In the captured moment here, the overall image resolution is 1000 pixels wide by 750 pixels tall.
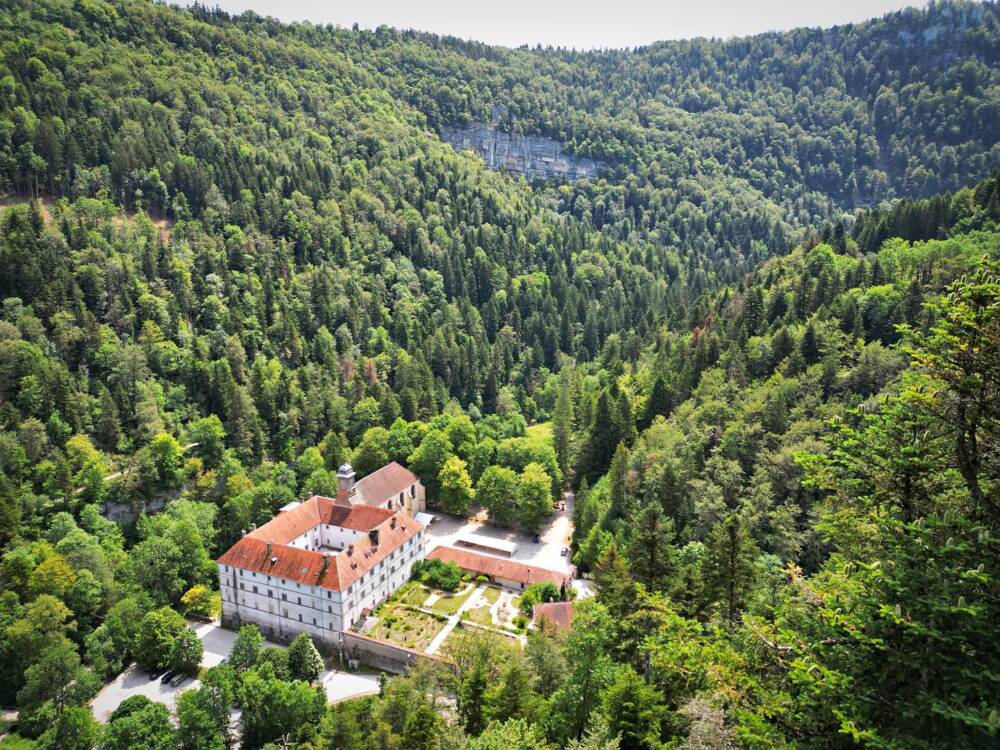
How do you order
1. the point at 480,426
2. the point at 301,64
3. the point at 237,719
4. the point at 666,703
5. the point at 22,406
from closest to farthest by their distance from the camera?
the point at 666,703 < the point at 237,719 < the point at 22,406 < the point at 480,426 < the point at 301,64

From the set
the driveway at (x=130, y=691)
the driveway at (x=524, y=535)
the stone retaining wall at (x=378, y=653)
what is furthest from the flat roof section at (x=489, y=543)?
the driveway at (x=130, y=691)

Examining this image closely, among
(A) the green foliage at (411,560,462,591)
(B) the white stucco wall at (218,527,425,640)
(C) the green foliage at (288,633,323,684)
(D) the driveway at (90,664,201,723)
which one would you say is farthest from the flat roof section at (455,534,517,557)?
(D) the driveway at (90,664,201,723)

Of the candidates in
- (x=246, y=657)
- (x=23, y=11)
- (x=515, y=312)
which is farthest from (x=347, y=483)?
(x=23, y=11)

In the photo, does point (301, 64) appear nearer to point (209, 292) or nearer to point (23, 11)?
point (23, 11)

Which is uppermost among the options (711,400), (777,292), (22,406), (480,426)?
(777,292)

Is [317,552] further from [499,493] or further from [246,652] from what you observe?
[499,493]

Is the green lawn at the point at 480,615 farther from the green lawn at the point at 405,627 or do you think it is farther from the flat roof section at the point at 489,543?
the flat roof section at the point at 489,543
